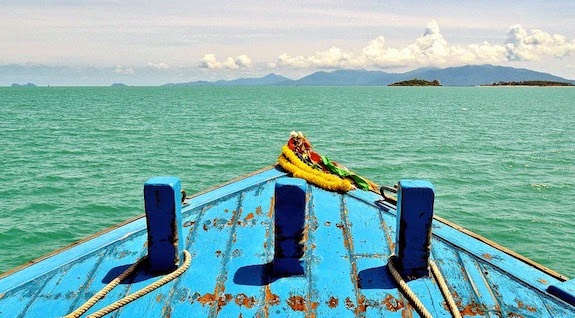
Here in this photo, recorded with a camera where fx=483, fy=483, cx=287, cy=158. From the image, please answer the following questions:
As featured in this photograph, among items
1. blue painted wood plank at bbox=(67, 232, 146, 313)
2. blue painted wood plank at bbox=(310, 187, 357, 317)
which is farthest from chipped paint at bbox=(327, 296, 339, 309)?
blue painted wood plank at bbox=(67, 232, 146, 313)

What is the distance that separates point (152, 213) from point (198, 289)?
2.49ft

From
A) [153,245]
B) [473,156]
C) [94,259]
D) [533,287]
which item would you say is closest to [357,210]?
[533,287]

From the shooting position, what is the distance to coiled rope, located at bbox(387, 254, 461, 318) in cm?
375

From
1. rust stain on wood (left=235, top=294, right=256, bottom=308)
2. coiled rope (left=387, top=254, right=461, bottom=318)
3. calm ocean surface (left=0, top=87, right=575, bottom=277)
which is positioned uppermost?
coiled rope (left=387, top=254, right=461, bottom=318)

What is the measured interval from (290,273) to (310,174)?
7.14 feet

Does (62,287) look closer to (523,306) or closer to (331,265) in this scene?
(331,265)

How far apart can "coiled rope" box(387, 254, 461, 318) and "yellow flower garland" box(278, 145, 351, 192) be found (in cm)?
171

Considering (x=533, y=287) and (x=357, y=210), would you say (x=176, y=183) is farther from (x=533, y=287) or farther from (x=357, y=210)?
(x=533, y=287)

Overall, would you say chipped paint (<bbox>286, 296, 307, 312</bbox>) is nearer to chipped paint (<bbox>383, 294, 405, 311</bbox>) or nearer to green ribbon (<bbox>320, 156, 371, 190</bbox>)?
chipped paint (<bbox>383, 294, 405, 311</bbox>)

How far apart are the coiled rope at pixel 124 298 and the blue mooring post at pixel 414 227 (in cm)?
192

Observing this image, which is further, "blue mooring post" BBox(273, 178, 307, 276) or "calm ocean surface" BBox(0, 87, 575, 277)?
"calm ocean surface" BBox(0, 87, 575, 277)

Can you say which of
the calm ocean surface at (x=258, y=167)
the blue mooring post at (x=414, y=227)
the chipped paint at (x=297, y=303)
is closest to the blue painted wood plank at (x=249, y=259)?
the chipped paint at (x=297, y=303)

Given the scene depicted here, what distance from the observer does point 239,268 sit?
4379 mm

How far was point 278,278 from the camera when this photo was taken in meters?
4.25
